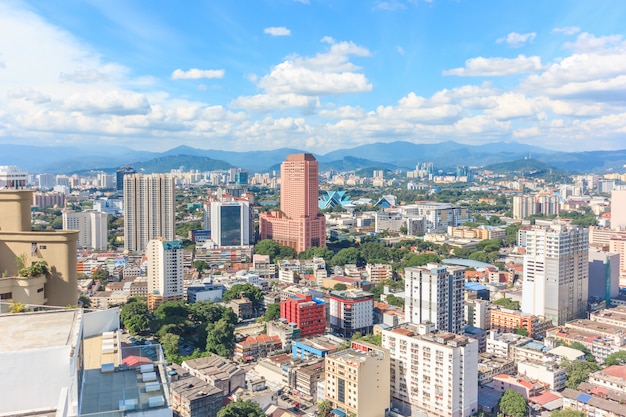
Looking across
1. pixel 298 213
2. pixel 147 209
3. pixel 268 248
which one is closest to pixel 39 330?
pixel 268 248

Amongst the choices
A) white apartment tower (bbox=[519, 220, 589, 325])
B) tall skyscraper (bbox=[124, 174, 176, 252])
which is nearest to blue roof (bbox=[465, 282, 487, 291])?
white apartment tower (bbox=[519, 220, 589, 325])

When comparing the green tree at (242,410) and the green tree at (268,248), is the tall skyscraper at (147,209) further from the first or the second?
the green tree at (242,410)

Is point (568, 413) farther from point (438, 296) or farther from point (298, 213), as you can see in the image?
point (298, 213)

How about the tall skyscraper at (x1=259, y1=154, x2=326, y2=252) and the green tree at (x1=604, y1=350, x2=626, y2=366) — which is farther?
the tall skyscraper at (x1=259, y1=154, x2=326, y2=252)

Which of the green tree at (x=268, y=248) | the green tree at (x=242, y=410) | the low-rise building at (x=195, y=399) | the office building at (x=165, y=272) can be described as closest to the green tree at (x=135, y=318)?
the office building at (x=165, y=272)

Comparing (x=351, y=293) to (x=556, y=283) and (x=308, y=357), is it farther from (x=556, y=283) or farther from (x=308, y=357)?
(x=556, y=283)

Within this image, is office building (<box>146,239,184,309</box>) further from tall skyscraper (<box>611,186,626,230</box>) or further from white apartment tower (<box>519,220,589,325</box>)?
tall skyscraper (<box>611,186,626,230</box>)

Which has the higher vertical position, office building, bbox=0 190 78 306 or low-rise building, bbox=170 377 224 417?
office building, bbox=0 190 78 306
